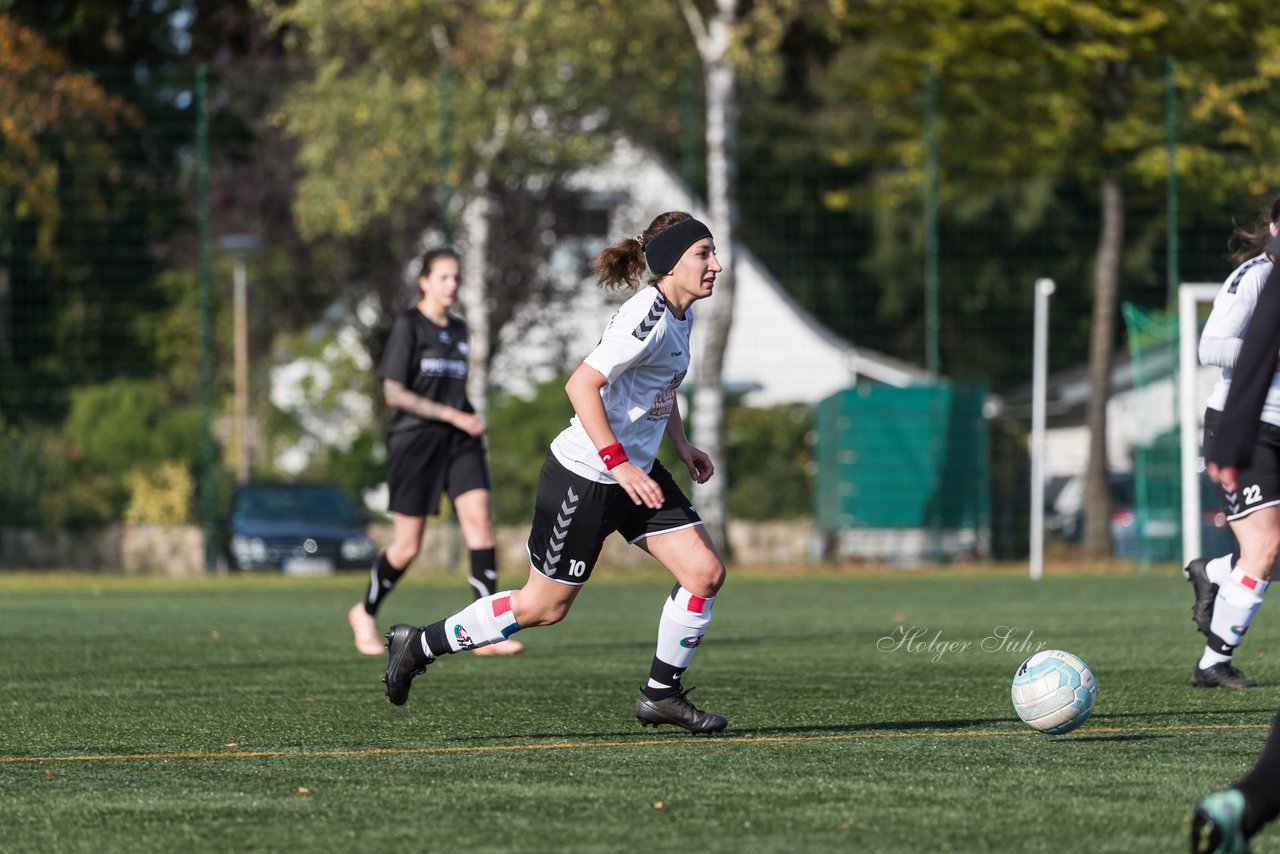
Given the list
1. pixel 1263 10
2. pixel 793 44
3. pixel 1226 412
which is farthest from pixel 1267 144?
pixel 1226 412

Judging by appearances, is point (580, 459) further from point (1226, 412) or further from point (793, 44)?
point (793, 44)

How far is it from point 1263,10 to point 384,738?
861 inches

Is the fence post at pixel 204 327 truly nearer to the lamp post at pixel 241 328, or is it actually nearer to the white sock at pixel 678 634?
the lamp post at pixel 241 328

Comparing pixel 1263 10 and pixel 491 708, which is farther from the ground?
pixel 1263 10

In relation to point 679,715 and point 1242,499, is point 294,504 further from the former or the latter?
point 679,715

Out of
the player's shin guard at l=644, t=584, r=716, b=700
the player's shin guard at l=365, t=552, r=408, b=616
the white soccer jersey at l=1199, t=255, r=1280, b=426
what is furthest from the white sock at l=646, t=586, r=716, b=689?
the player's shin guard at l=365, t=552, r=408, b=616

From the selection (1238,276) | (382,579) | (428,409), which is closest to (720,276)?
(428,409)

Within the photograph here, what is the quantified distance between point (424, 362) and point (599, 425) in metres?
4.20

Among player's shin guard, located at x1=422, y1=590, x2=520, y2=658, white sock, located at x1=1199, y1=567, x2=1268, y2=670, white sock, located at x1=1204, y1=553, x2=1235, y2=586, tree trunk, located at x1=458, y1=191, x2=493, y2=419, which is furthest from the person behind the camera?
tree trunk, located at x1=458, y1=191, x2=493, y2=419

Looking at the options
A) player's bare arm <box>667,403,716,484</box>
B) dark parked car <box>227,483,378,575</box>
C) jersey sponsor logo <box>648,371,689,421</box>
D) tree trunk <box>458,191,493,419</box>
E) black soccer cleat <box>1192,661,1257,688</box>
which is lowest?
dark parked car <box>227,483,378,575</box>

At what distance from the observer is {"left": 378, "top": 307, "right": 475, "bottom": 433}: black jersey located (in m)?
10.7

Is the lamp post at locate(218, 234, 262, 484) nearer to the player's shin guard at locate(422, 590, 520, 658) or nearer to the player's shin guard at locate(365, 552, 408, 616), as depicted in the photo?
the player's shin guard at locate(365, 552, 408, 616)

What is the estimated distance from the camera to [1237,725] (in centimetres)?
725

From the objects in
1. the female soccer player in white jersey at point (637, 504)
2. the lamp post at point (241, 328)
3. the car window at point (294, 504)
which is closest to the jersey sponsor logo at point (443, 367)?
the female soccer player in white jersey at point (637, 504)
